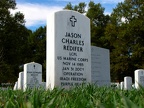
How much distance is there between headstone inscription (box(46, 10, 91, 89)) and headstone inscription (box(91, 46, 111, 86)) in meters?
5.08

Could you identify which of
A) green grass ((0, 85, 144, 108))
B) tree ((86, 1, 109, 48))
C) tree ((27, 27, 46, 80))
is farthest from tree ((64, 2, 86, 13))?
green grass ((0, 85, 144, 108))

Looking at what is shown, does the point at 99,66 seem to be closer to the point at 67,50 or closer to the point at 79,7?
the point at 67,50

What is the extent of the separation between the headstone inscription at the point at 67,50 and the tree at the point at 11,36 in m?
28.7

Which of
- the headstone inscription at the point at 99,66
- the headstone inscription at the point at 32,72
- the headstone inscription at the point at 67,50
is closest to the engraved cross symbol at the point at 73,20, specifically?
the headstone inscription at the point at 67,50

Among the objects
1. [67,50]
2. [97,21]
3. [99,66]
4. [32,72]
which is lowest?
[32,72]

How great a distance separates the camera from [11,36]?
119ft

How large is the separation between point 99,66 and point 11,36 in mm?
24530

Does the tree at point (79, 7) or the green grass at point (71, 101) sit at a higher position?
the tree at point (79, 7)

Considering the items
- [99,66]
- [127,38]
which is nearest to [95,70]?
[99,66]

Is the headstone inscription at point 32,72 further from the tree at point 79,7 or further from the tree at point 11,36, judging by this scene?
the tree at point 79,7

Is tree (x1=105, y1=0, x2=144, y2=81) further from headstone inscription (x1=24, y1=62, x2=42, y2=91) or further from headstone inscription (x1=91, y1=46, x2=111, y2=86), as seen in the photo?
headstone inscription (x1=24, y1=62, x2=42, y2=91)

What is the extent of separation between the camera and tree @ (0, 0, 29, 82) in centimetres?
3641

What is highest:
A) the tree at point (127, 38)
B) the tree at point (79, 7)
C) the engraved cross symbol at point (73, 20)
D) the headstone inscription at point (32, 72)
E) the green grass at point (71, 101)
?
the tree at point (79, 7)

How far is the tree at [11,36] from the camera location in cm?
3641
